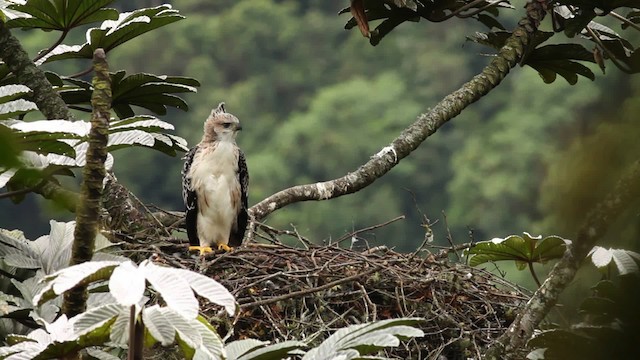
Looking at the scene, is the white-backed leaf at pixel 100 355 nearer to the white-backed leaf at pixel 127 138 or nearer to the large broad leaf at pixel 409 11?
the white-backed leaf at pixel 127 138

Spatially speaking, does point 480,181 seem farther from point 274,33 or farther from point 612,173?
point 612,173

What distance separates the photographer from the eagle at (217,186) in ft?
18.0

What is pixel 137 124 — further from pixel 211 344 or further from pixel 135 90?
pixel 135 90

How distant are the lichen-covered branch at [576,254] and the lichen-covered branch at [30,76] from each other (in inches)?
59.9

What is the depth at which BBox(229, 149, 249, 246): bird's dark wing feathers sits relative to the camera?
5.50 meters

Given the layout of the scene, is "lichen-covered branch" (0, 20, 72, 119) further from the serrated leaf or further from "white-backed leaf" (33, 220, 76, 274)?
the serrated leaf

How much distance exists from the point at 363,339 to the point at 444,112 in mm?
2547

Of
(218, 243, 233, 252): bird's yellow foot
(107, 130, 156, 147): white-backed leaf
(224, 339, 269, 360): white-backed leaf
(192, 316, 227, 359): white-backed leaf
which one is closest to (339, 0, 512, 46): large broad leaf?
(218, 243, 233, 252): bird's yellow foot

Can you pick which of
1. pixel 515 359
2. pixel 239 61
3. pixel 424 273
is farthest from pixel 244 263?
pixel 239 61

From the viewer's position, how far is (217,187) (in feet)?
18.2

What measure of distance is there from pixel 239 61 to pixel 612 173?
43089 millimetres

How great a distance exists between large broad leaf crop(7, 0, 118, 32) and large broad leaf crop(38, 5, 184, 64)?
0.21 feet

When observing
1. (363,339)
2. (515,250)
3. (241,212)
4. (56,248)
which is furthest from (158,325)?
(241,212)

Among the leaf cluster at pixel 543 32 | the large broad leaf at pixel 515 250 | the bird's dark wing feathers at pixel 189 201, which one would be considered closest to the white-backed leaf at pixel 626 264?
the large broad leaf at pixel 515 250
